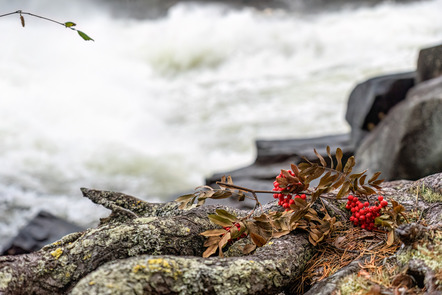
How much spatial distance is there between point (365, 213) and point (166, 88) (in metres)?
8.73

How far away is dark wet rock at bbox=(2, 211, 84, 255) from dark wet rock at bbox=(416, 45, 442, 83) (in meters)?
3.78

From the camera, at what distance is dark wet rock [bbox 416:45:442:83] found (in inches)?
191

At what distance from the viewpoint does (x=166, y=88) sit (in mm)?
10094

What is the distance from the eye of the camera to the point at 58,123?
7.85 m

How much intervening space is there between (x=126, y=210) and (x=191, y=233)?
26cm

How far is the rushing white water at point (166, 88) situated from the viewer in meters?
6.70

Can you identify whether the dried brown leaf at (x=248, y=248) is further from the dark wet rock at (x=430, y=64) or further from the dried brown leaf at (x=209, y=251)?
the dark wet rock at (x=430, y=64)

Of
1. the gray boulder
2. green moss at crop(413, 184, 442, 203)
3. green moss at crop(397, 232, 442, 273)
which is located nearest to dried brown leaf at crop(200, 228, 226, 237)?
green moss at crop(397, 232, 442, 273)

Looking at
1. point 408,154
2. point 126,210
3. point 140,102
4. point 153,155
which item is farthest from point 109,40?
point 126,210

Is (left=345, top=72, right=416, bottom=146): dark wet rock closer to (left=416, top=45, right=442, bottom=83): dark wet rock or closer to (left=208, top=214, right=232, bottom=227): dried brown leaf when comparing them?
(left=416, top=45, right=442, bottom=83): dark wet rock

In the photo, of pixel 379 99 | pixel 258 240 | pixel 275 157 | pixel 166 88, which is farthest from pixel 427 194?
pixel 166 88

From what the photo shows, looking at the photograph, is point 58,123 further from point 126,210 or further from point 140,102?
point 126,210

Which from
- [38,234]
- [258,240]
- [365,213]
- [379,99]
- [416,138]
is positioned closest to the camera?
[258,240]

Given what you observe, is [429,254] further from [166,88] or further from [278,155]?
[166,88]
